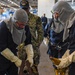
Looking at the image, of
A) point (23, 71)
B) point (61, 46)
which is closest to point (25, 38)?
point (23, 71)

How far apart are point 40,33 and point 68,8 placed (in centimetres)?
64

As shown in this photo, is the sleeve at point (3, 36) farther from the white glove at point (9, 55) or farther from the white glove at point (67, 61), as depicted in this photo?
the white glove at point (67, 61)

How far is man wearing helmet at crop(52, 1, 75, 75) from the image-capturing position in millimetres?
2262

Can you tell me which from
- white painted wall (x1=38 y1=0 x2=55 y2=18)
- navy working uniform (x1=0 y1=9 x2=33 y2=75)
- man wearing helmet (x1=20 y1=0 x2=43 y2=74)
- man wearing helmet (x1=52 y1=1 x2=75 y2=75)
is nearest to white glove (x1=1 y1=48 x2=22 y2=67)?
navy working uniform (x1=0 y1=9 x2=33 y2=75)

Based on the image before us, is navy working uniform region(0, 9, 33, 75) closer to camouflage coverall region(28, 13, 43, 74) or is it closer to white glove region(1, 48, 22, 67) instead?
white glove region(1, 48, 22, 67)

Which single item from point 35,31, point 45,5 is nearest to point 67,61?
point 35,31

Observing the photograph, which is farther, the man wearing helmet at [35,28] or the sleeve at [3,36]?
the man wearing helmet at [35,28]

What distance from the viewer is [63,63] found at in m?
2.25

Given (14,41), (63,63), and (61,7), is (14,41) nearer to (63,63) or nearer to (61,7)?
(63,63)

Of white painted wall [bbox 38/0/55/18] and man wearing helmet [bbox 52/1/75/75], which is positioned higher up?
man wearing helmet [bbox 52/1/75/75]

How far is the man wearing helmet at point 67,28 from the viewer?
7.42ft

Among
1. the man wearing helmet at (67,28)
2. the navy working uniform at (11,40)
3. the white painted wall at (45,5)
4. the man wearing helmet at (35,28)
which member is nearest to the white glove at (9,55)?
the navy working uniform at (11,40)

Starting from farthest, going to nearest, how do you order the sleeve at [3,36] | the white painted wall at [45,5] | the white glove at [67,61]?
the white painted wall at [45,5] < the sleeve at [3,36] < the white glove at [67,61]

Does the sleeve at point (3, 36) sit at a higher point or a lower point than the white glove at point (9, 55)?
higher
